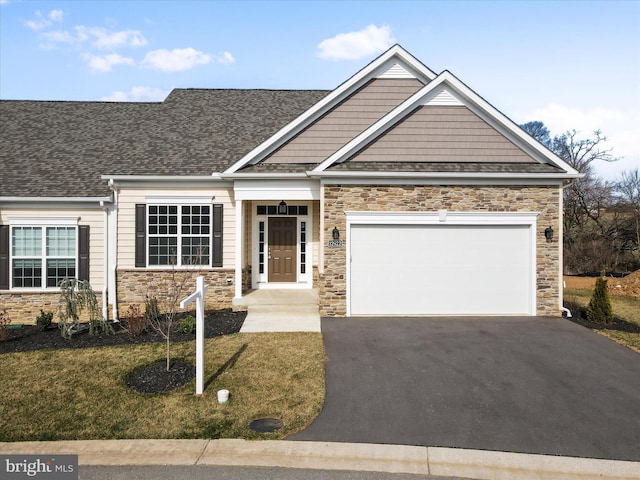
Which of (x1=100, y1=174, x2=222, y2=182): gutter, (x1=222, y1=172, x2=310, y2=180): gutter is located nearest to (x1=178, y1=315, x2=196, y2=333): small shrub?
(x1=222, y1=172, x2=310, y2=180): gutter

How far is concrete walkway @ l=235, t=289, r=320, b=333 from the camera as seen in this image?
32.2 feet

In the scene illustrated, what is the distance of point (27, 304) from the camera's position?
12008mm

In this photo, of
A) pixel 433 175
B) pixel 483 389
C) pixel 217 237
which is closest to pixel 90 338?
pixel 217 237

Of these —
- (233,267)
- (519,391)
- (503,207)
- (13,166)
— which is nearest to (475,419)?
(519,391)

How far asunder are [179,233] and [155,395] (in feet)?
21.6

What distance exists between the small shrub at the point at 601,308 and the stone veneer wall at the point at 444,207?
0.82m

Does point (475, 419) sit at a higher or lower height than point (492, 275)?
lower

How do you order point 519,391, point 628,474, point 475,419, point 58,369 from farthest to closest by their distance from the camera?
point 58,369, point 519,391, point 475,419, point 628,474

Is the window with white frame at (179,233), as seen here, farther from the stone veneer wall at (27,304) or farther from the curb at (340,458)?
the curb at (340,458)

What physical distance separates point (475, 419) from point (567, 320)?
6595 mm

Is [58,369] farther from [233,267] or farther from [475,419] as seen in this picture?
[475,419]

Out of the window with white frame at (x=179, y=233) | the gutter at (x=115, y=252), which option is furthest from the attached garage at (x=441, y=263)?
the gutter at (x=115, y=252)

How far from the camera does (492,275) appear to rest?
36.2ft

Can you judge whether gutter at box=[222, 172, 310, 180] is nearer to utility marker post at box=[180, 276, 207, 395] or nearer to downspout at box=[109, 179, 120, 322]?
downspout at box=[109, 179, 120, 322]
